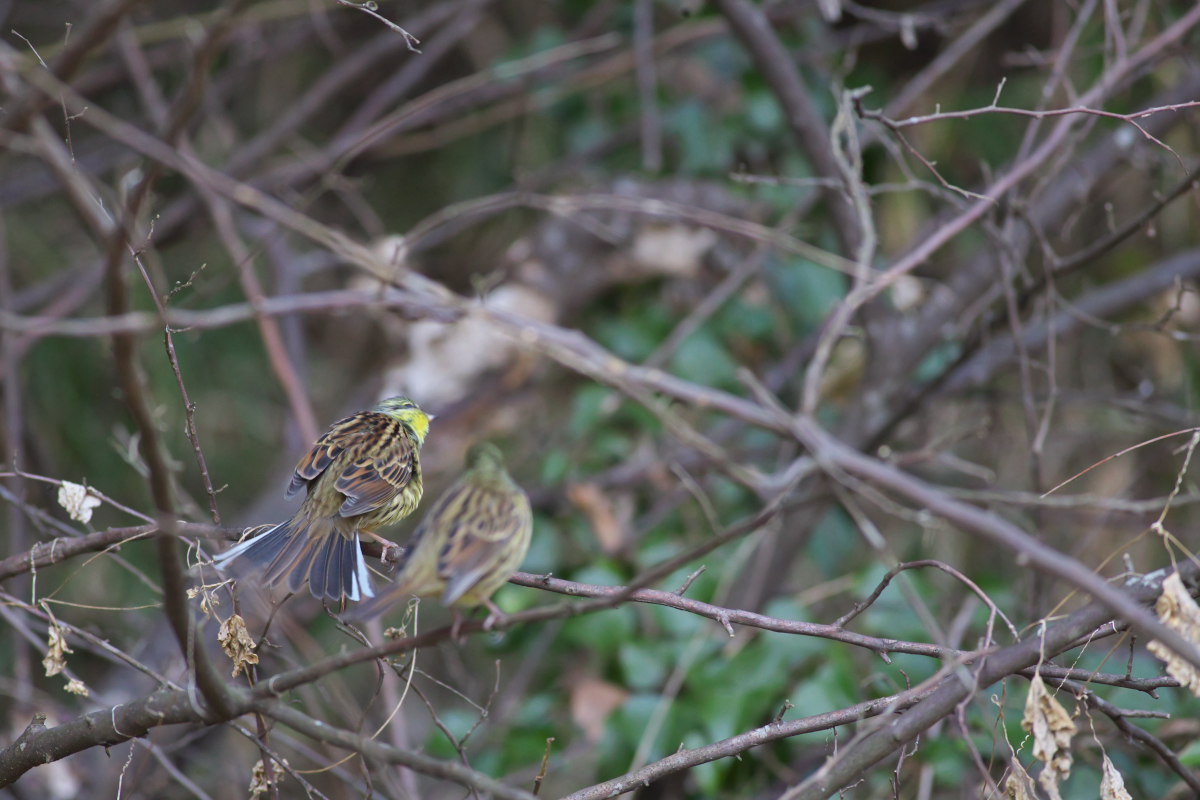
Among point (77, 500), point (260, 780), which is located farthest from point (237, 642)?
point (77, 500)

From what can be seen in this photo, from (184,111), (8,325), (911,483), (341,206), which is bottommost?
(341,206)

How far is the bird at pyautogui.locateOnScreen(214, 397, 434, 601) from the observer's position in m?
3.36

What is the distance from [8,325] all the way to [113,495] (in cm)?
481

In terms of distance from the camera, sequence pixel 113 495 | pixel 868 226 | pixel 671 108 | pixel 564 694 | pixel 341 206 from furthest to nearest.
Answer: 1. pixel 341 206
2. pixel 671 108
3. pixel 113 495
4. pixel 564 694
5. pixel 868 226

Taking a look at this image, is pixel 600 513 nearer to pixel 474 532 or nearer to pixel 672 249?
pixel 672 249

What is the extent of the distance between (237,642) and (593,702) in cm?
272

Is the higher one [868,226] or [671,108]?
[868,226]

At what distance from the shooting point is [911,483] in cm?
192

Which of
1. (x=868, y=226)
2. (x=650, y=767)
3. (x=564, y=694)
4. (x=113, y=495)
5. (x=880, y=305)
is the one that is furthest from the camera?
(x=113, y=495)

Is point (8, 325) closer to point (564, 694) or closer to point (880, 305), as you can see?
point (564, 694)

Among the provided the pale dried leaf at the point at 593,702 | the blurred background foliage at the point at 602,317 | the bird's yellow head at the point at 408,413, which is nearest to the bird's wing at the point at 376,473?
the bird's yellow head at the point at 408,413

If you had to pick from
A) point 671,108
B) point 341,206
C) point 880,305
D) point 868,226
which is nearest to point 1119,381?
point 880,305

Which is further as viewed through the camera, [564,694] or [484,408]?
[484,408]

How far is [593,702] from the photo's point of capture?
524cm
